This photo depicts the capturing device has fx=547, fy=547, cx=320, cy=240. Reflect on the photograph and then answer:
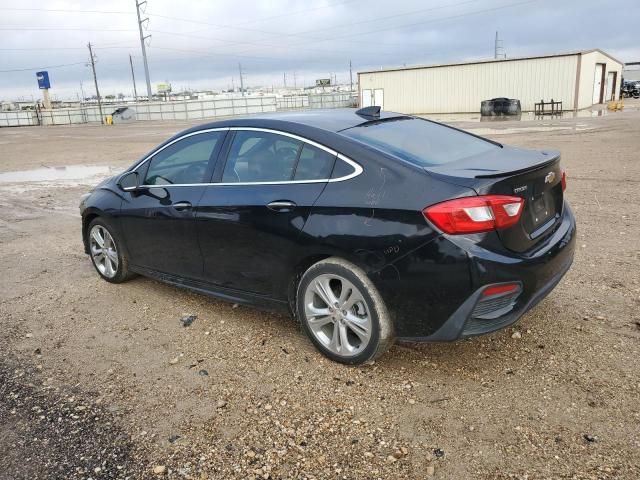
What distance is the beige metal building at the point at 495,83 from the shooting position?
41.1m

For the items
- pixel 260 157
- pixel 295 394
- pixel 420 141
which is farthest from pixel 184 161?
pixel 295 394

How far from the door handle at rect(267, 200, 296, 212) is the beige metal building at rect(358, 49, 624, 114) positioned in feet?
129

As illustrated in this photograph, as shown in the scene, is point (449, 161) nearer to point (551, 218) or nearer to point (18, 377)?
point (551, 218)

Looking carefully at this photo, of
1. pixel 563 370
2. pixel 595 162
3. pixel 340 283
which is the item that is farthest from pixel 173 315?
pixel 595 162

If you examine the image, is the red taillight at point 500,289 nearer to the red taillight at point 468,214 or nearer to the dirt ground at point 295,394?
the red taillight at point 468,214

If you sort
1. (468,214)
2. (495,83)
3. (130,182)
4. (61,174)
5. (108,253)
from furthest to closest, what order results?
(495,83), (61,174), (108,253), (130,182), (468,214)

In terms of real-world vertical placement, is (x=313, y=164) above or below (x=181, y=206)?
above

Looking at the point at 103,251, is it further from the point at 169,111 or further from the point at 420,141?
the point at 169,111

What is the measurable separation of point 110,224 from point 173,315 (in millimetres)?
1184

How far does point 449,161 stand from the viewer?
3.48 metres

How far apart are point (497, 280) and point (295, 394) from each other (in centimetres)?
136

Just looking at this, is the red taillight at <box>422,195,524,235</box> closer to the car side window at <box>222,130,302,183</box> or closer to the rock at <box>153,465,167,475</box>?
the car side window at <box>222,130,302,183</box>

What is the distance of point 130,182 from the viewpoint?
4852 mm

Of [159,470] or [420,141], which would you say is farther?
[420,141]
